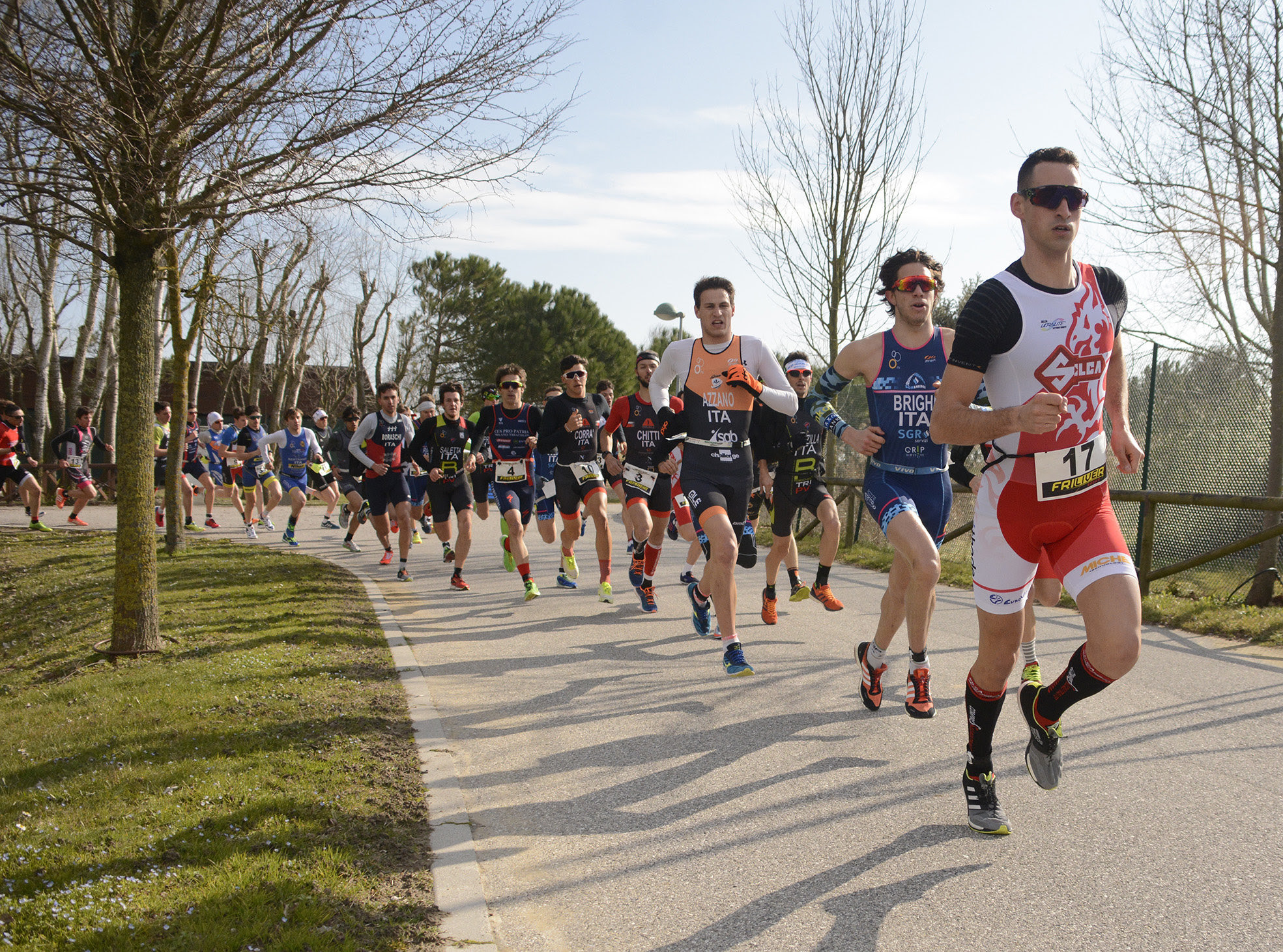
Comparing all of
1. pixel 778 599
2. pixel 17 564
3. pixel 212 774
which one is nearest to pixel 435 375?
pixel 17 564

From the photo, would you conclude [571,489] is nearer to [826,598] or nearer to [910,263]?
[826,598]

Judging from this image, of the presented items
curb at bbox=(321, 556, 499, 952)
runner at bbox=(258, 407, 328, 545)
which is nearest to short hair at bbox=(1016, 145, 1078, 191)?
curb at bbox=(321, 556, 499, 952)

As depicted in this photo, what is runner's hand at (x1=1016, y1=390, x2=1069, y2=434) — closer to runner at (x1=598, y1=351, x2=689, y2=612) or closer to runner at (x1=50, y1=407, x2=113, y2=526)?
runner at (x1=598, y1=351, x2=689, y2=612)

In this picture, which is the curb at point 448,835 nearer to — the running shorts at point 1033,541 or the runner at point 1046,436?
the runner at point 1046,436

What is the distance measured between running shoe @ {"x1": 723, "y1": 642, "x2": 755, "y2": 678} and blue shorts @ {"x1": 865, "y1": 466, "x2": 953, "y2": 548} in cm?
128

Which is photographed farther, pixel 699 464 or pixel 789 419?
pixel 789 419

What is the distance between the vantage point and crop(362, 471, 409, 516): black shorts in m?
12.1

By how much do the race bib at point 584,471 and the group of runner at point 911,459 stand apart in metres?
0.02

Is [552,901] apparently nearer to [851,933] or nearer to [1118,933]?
[851,933]

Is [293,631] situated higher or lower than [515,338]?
lower

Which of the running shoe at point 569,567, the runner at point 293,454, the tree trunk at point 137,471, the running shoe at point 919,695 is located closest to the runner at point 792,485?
the running shoe at point 569,567

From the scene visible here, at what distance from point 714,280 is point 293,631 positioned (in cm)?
429

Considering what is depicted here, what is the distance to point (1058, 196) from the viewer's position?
11.1 feet

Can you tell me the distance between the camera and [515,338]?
53.6m
